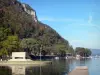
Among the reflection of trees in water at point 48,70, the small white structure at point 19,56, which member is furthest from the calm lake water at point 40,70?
the small white structure at point 19,56

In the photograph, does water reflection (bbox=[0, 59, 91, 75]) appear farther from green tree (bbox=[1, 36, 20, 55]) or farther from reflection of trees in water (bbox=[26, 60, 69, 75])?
green tree (bbox=[1, 36, 20, 55])

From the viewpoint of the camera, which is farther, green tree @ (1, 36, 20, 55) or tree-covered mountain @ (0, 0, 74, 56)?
tree-covered mountain @ (0, 0, 74, 56)

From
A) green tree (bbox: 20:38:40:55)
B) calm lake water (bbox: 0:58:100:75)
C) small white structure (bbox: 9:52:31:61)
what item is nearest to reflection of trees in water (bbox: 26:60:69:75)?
calm lake water (bbox: 0:58:100:75)

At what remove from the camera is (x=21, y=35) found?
160500 millimetres

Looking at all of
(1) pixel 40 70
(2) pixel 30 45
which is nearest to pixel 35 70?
(1) pixel 40 70

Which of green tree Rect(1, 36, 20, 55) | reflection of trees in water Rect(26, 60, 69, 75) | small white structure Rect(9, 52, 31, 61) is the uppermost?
green tree Rect(1, 36, 20, 55)

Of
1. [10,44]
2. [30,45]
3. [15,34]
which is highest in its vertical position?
[15,34]

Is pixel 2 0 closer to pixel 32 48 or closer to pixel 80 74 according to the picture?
pixel 32 48

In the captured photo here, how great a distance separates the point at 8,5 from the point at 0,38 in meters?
64.9

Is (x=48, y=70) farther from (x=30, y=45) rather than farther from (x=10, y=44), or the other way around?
(x=30, y=45)

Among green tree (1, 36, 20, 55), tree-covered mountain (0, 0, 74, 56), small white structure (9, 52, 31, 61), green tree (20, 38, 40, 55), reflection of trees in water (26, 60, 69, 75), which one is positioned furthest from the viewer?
green tree (20, 38, 40, 55)

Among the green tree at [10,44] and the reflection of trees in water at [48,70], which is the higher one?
the green tree at [10,44]

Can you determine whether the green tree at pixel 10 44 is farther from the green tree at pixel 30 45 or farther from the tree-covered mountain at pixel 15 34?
the green tree at pixel 30 45

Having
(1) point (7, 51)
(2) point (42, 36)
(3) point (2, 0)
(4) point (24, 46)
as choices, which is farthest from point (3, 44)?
(2) point (42, 36)
